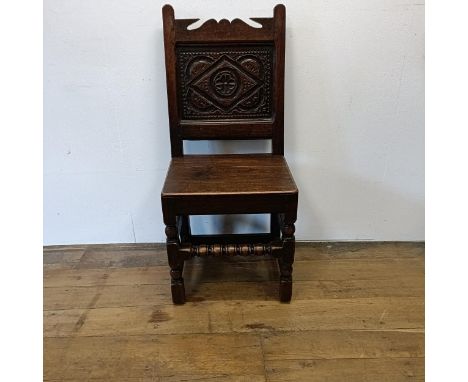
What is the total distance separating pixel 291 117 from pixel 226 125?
28 cm

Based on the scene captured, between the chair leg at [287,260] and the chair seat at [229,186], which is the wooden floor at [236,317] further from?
the chair seat at [229,186]

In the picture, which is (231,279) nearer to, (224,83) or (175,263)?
(175,263)

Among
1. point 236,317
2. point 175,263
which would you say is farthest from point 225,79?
point 236,317

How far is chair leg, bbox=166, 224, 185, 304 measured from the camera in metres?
1.34

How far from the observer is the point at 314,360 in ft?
4.00

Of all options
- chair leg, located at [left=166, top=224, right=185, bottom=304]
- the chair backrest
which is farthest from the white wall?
chair leg, located at [left=166, top=224, right=185, bottom=304]

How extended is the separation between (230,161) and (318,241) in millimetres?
639

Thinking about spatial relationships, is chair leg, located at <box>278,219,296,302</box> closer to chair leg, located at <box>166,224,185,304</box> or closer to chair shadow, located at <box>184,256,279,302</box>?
chair shadow, located at <box>184,256,279,302</box>

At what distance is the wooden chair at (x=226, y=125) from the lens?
1.26 m

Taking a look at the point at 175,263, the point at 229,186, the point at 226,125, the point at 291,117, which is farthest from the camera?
the point at 291,117

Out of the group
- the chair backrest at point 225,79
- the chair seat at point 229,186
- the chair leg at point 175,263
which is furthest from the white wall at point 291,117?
the chair leg at point 175,263

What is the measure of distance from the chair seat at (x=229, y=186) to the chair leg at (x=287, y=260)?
116 millimetres

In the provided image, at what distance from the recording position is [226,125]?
1503mm

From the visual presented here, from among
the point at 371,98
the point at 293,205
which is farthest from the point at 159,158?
the point at 371,98
